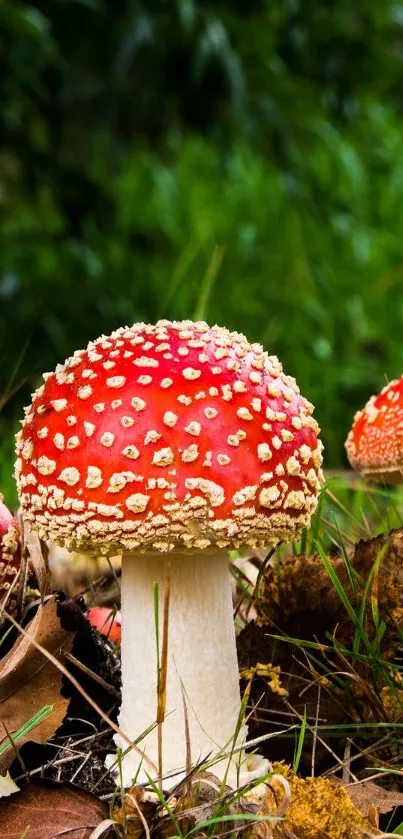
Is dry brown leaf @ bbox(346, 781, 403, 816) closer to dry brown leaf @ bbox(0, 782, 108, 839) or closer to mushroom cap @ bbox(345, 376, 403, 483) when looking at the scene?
dry brown leaf @ bbox(0, 782, 108, 839)

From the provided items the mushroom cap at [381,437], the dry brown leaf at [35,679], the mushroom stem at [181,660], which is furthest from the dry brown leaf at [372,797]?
the mushroom cap at [381,437]

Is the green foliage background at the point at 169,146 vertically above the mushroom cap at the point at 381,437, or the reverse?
the green foliage background at the point at 169,146

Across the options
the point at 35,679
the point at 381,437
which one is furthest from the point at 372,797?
the point at 381,437

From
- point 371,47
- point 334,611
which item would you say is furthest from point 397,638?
point 371,47

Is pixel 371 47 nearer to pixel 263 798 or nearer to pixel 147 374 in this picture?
pixel 147 374

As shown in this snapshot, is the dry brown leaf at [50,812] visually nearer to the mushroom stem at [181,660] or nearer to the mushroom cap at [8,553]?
the mushroom stem at [181,660]

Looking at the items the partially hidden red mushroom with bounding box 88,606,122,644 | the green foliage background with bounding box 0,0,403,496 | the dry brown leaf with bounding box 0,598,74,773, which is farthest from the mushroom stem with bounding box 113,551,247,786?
the green foliage background with bounding box 0,0,403,496

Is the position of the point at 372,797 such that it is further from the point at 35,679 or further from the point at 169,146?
the point at 169,146
